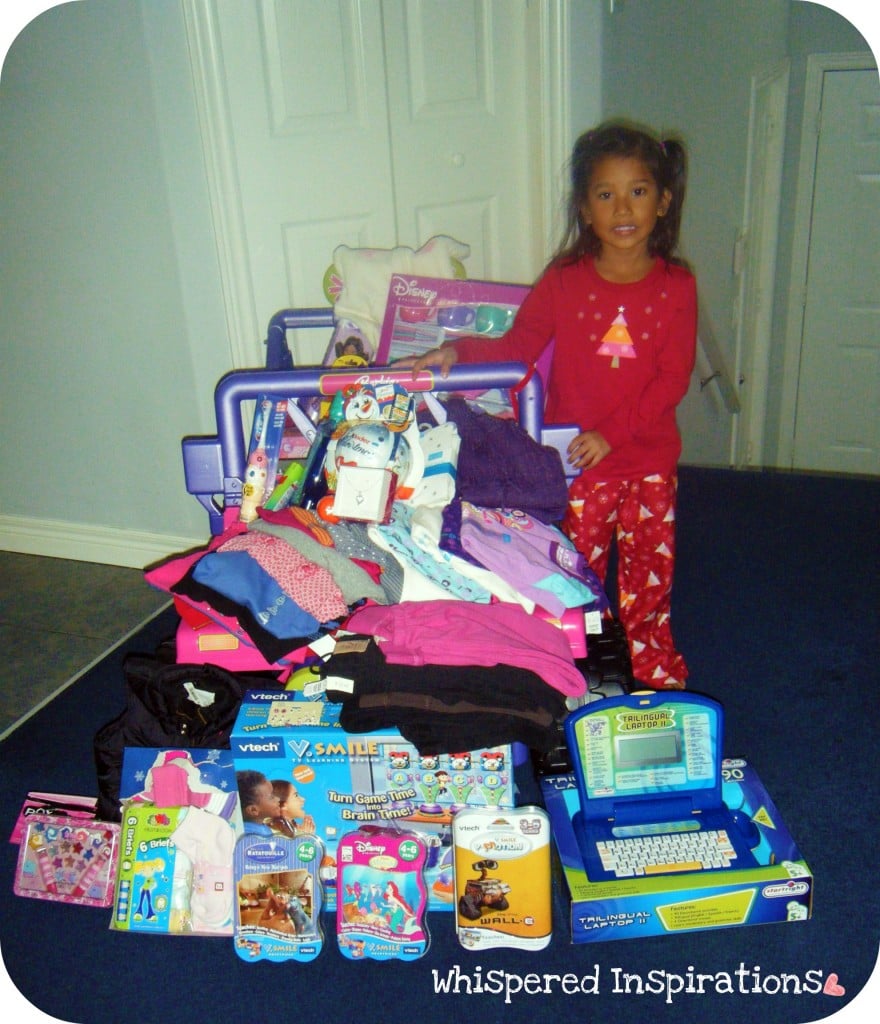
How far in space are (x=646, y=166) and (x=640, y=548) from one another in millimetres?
888

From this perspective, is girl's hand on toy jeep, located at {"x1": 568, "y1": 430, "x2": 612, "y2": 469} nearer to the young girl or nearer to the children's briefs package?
the young girl

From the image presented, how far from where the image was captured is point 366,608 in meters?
1.72

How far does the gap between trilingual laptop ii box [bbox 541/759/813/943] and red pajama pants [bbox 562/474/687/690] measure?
2.21ft

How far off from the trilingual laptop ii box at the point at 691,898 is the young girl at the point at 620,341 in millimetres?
765

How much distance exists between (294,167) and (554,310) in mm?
1137

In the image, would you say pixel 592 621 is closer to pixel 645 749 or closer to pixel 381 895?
pixel 645 749

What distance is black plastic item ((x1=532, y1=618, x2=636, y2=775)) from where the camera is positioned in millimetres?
2059

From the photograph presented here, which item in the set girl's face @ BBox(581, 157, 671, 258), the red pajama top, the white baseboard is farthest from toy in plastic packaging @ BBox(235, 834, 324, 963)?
the white baseboard

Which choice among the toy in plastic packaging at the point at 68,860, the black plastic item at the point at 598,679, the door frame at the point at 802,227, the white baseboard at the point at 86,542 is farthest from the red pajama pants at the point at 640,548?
the door frame at the point at 802,227

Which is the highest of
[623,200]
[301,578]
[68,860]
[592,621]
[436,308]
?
[623,200]

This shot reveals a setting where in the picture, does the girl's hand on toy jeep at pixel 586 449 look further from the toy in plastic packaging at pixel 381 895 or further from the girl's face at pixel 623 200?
the toy in plastic packaging at pixel 381 895

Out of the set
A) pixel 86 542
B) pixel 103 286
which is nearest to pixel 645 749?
pixel 103 286

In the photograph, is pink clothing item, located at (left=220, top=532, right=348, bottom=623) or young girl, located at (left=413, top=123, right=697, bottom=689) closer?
pink clothing item, located at (left=220, top=532, right=348, bottom=623)

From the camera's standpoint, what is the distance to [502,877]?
172 centimetres
